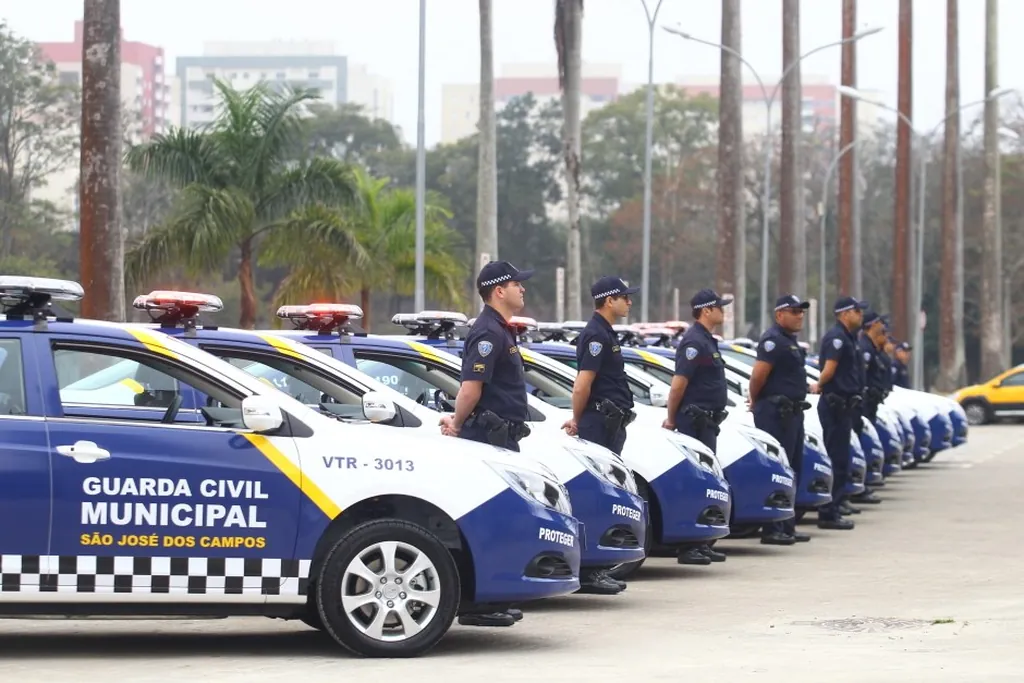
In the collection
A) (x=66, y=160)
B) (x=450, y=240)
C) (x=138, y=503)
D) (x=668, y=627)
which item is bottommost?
(x=668, y=627)

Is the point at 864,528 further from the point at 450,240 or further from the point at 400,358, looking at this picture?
the point at 450,240

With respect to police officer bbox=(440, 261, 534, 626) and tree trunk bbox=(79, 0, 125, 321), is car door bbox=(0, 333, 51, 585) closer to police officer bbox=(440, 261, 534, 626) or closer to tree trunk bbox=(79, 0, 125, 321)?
police officer bbox=(440, 261, 534, 626)

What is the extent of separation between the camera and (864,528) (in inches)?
692

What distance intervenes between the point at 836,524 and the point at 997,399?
84.3 ft

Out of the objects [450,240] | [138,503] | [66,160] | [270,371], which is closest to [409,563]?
[138,503]

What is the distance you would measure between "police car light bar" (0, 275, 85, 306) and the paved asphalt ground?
1653 mm

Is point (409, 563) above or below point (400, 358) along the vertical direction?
below

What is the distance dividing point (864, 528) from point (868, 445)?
261 cm

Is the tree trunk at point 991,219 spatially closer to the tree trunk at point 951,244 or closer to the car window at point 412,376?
the tree trunk at point 951,244

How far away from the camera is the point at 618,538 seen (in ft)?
37.1

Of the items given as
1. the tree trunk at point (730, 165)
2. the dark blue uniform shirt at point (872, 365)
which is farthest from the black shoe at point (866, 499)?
the tree trunk at point (730, 165)

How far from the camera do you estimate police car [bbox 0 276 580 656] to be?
8.86 metres

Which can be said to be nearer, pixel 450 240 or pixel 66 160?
pixel 450 240

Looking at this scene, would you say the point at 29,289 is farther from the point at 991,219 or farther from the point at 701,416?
the point at 991,219
